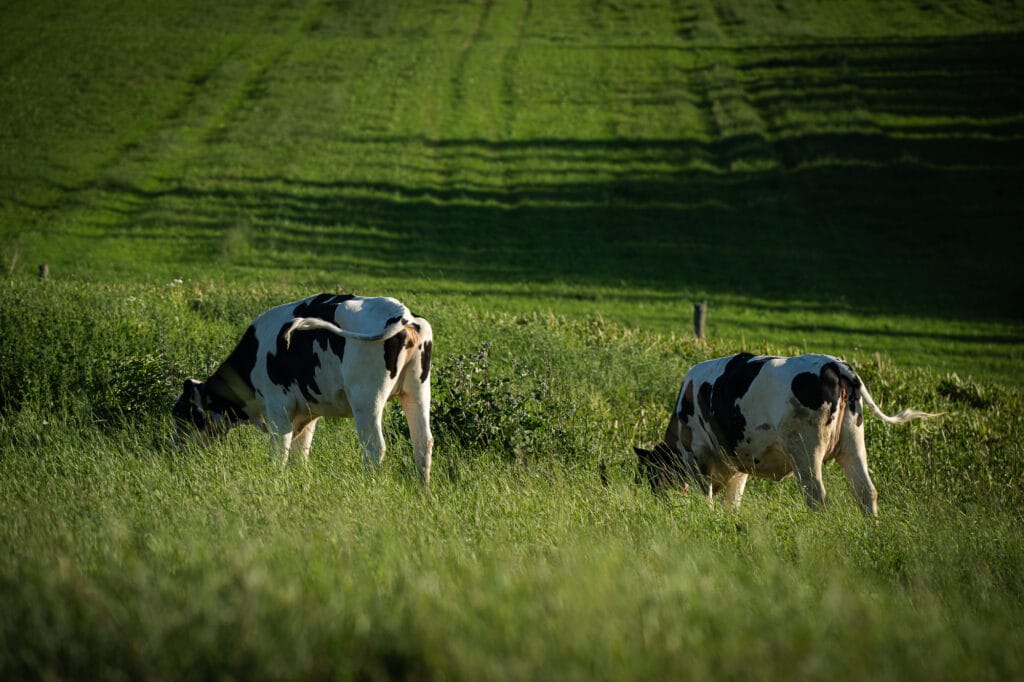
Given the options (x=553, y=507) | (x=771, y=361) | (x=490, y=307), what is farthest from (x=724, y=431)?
(x=490, y=307)

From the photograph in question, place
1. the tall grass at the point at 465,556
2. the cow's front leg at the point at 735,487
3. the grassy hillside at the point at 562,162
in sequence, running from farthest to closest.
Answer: the grassy hillside at the point at 562,162, the cow's front leg at the point at 735,487, the tall grass at the point at 465,556

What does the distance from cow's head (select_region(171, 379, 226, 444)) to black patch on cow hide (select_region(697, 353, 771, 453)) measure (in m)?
4.71

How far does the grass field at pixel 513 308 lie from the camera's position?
3072mm

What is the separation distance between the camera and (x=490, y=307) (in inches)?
898

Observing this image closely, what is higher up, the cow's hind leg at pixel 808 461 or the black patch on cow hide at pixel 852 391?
the black patch on cow hide at pixel 852 391

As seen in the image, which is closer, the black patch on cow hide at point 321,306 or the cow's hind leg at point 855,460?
the cow's hind leg at point 855,460

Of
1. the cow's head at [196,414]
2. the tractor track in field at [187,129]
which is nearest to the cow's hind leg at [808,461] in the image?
the cow's head at [196,414]

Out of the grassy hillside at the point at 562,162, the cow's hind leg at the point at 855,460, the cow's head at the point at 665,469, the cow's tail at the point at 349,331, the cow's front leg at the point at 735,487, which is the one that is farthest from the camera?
the grassy hillside at the point at 562,162

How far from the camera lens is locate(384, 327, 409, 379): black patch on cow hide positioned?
7.23 meters

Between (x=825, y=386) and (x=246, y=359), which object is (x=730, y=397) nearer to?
(x=825, y=386)

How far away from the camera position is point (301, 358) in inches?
303

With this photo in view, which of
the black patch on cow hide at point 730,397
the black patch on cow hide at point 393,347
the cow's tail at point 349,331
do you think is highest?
the cow's tail at point 349,331

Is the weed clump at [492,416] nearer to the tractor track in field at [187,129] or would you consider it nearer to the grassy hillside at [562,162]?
the grassy hillside at [562,162]

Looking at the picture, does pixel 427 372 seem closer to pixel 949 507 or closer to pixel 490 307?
pixel 949 507
